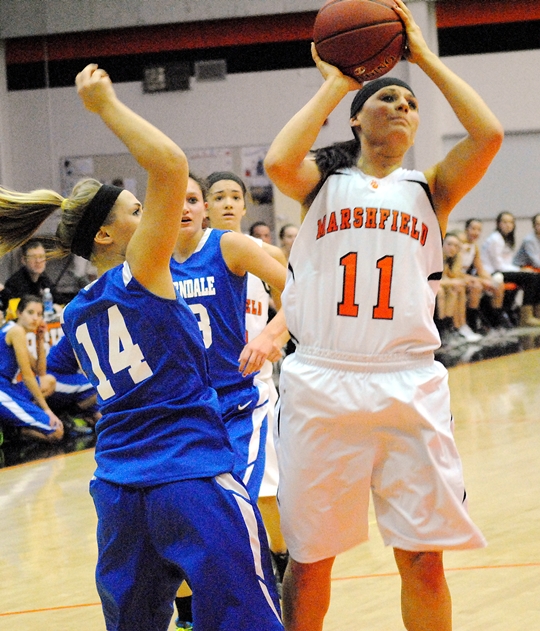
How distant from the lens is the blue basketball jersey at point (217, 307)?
11.5 ft

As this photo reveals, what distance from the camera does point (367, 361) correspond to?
8.75 feet

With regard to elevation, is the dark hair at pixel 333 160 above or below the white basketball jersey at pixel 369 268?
above

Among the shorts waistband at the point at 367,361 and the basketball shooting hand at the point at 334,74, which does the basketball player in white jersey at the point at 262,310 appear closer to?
the shorts waistband at the point at 367,361

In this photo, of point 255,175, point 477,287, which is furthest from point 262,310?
point 255,175

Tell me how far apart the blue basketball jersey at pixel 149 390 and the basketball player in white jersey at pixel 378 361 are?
14.9 inches

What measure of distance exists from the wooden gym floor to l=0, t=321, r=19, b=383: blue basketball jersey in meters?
1.03

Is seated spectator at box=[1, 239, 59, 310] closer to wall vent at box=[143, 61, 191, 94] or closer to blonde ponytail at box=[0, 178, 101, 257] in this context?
wall vent at box=[143, 61, 191, 94]

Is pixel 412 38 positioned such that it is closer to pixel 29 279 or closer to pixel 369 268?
pixel 369 268

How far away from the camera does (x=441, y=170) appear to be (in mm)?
2773

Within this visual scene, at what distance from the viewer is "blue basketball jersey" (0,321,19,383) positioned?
25.5ft

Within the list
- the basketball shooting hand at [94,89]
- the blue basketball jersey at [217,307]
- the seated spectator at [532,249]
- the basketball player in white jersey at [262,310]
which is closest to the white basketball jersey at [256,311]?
the basketball player in white jersey at [262,310]

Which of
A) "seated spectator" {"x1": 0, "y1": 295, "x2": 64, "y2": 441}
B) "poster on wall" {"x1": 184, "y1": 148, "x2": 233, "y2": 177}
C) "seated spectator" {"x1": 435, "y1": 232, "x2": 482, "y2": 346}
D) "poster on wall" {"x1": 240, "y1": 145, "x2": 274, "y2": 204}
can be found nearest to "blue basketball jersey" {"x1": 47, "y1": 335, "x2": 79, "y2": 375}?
"seated spectator" {"x1": 0, "y1": 295, "x2": 64, "y2": 441}

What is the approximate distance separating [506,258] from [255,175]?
3877 mm

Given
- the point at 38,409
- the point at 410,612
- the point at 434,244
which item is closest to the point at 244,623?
the point at 410,612
